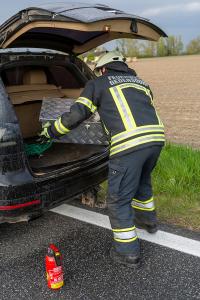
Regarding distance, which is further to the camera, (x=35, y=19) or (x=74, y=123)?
(x=74, y=123)

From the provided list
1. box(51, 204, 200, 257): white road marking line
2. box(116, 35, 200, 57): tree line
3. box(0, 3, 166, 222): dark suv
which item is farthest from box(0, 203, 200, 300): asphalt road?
→ box(116, 35, 200, 57): tree line

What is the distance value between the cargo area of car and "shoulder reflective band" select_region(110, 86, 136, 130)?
79cm

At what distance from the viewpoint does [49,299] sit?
2898 mm

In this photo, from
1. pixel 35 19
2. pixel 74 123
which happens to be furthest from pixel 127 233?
pixel 35 19

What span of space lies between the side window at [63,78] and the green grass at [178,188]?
4.07ft

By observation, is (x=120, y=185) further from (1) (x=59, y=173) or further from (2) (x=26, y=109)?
(2) (x=26, y=109)

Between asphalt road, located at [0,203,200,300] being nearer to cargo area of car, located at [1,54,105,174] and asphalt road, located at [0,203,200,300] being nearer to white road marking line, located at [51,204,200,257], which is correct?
white road marking line, located at [51,204,200,257]

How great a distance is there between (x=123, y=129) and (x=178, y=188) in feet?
5.45

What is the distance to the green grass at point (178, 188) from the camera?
4.08 metres

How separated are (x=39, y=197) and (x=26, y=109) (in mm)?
1795

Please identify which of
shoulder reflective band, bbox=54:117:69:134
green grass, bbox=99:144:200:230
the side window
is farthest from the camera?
the side window

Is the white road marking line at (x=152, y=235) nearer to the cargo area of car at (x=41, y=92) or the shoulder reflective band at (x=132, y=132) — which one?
the cargo area of car at (x=41, y=92)

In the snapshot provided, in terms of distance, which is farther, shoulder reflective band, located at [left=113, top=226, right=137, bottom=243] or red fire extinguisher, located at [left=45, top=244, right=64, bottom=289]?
shoulder reflective band, located at [left=113, top=226, right=137, bottom=243]

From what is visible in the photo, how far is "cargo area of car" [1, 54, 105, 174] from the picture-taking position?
13.8ft
